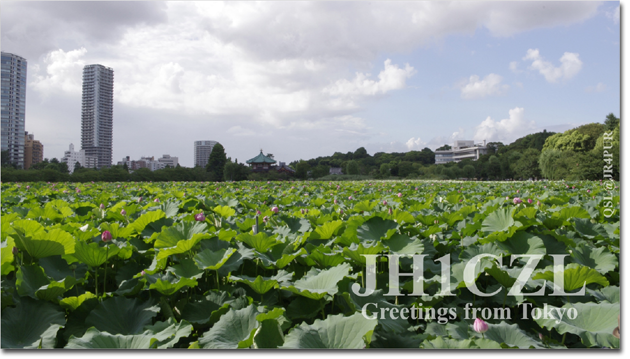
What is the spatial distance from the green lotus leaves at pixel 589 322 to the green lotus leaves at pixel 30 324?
1470mm

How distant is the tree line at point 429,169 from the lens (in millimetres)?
14867

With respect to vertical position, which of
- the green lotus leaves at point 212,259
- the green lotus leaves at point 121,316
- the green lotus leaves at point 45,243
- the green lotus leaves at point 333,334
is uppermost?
the green lotus leaves at point 45,243

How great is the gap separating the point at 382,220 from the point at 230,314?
0.95 metres

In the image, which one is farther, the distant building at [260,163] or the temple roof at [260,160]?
the temple roof at [260,160]

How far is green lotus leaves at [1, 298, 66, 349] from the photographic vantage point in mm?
969

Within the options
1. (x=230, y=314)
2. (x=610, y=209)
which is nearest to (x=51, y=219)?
(x=230, y=314)

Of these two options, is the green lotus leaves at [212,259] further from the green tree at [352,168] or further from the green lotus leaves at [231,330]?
the green tree at [352,168]

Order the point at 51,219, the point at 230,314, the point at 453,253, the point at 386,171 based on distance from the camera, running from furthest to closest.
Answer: the point at 386,171, the point at 51,219, the point at 453,253, the point at 230,314

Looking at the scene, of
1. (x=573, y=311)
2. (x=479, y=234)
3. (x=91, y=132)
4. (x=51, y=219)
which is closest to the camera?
(x=573, y=311)

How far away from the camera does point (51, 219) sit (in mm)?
2244

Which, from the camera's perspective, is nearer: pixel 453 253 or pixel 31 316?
pixel 31 316

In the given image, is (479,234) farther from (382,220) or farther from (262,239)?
(262,239)

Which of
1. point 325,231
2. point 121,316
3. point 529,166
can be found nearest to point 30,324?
point 121,316

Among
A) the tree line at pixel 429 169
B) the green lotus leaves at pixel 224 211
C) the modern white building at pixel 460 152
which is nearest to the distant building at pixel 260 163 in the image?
the tree line at pixel 429 169
